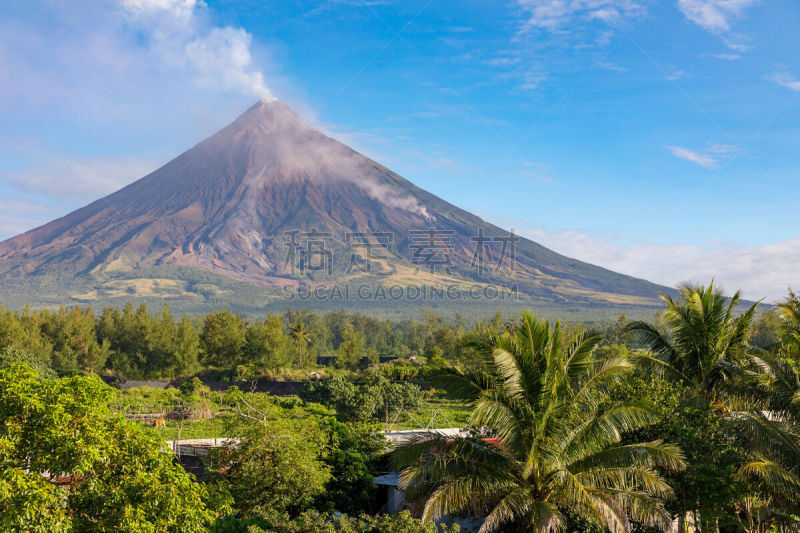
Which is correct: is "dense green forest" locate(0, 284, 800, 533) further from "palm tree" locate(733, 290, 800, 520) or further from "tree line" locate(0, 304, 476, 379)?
"tree line" locate(0, 304, 476, 379)

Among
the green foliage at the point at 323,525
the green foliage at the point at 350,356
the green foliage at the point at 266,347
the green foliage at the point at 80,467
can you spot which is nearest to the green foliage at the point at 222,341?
the green foliage at the point at 266,347

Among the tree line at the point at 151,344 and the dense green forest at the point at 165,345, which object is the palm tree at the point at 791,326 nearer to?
the dense green forest at the point at 165,345

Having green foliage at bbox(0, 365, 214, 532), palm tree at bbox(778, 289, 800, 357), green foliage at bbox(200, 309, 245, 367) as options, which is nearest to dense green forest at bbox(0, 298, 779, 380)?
green foliage at bbox(200, 309, 245, 367)

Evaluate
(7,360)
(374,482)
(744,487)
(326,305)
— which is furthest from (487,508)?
(326,305)

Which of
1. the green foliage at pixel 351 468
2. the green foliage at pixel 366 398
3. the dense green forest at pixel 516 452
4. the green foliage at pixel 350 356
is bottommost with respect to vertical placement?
the green foliage at pixel 350 356

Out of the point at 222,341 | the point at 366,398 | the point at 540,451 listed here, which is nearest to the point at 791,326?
the point at 540,451
